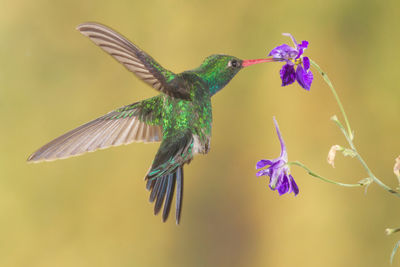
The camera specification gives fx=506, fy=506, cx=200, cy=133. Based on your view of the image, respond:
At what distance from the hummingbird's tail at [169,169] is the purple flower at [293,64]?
243 mm

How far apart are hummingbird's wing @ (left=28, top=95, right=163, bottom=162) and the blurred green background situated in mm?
705

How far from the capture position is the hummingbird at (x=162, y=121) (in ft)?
2.77

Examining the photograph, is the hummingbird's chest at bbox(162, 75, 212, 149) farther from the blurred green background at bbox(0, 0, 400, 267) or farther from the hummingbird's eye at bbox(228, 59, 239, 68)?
the blurred green background at bbox(0, 0, 400, 267)

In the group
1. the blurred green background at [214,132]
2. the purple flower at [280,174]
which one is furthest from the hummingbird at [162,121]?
the blurred green background at [214,132]

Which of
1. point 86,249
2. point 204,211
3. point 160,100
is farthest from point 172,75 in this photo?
point 86,249

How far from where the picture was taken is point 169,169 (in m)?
0.92

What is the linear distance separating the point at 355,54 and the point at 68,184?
3.88 feet

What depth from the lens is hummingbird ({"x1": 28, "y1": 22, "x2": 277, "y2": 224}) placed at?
2.77 ft

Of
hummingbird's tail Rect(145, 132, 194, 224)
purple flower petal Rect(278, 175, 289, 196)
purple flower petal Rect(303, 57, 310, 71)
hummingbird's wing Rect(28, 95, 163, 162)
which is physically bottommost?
purple flower petal Rect(278, 175, 289, 196)

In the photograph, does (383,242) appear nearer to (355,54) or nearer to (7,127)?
(355,54)

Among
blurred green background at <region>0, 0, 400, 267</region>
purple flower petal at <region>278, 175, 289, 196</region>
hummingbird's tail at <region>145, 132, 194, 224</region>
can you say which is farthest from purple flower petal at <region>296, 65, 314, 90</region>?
blurred green background at <region>0, 0, 400, 267</region>

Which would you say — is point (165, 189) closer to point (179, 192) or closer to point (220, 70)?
point (179, 192)

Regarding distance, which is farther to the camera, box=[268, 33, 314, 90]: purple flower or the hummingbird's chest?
the hummingbird's chest

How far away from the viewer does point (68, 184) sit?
1.92m
